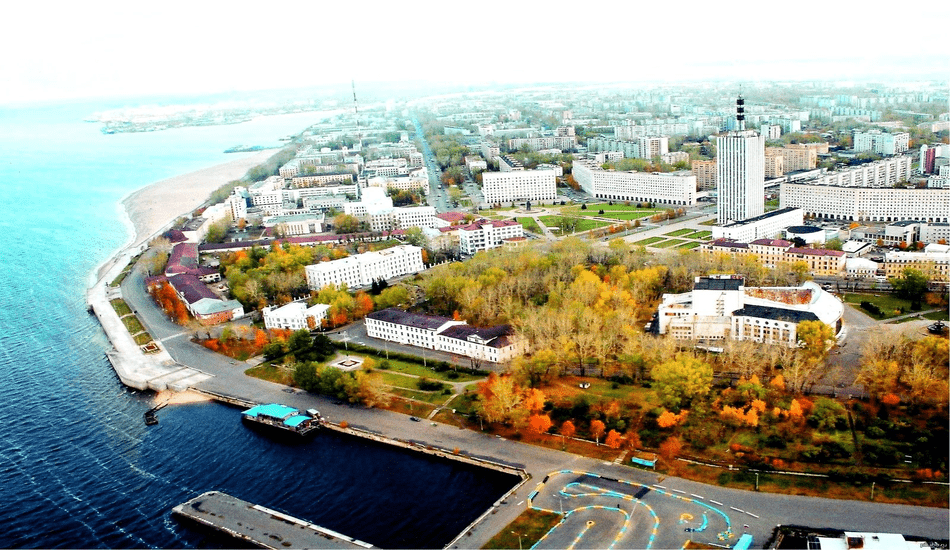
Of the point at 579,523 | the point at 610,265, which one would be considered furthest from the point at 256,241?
the point at 579,523

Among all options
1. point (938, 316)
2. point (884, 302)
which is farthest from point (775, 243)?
point (938, 316)

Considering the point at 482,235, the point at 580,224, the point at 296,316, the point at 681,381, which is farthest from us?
the point at 580,224

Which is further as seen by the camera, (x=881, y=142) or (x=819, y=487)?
(x=881, y=142)

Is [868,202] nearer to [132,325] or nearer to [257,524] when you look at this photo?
[132,325]

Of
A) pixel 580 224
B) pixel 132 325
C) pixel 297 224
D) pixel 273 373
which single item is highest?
pixel 297 224

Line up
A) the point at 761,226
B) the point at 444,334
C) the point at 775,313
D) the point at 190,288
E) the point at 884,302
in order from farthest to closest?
the point at 761,226 → the point at 190,288 → the point at 884,302 → the point at 444,334 → the point at 775,313

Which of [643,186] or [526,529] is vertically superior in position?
[643,186]

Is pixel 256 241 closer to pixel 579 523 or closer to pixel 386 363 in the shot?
pixel 386 363

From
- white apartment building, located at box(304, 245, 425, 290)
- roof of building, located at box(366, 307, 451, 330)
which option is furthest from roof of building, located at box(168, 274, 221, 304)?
roof of building, located at box(366, 307, 451, 330)
